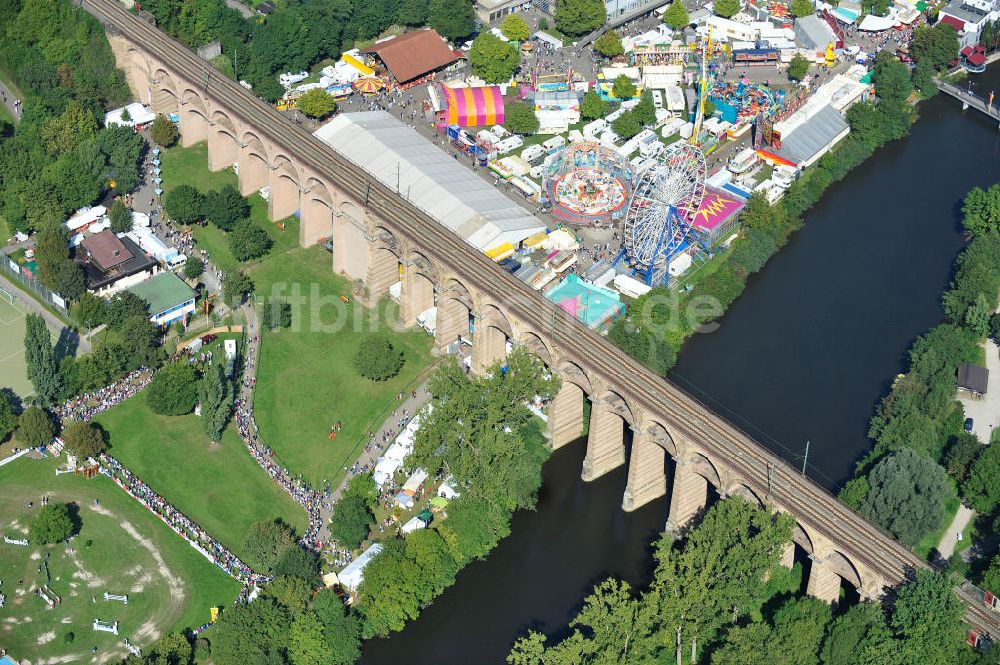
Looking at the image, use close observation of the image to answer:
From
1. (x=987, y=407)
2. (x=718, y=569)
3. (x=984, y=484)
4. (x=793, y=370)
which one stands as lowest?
(x=793, y=370)

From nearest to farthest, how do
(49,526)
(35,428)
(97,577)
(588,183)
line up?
(97,577) < (49,526) < (35,428) < (588,183)

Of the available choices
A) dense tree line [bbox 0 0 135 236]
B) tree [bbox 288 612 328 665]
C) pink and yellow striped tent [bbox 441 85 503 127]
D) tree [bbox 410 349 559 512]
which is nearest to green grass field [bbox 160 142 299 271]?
dense tree line [bbox 0 0 135 236]

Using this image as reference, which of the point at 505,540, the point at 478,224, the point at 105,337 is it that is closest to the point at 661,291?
the point at 478,224

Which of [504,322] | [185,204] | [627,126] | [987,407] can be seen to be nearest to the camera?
[504,322]

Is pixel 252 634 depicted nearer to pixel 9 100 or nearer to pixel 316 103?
pixel 316 103

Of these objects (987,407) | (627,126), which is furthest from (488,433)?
(627,126)

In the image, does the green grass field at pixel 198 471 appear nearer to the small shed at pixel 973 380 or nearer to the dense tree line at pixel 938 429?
the dense tree line at pixel 938 429

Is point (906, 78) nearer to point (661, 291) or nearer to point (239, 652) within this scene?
point (661, 291)
